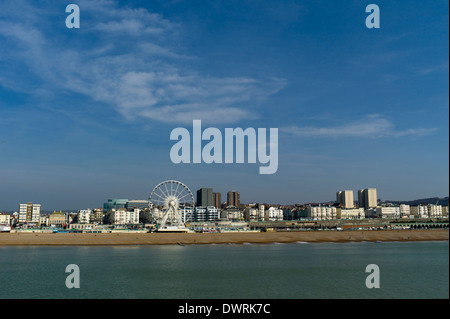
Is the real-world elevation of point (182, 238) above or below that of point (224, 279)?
below

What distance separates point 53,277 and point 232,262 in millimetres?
22960

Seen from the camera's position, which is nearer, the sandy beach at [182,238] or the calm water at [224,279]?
the calm water at [224,279]

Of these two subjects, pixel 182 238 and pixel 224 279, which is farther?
pixel 182 238

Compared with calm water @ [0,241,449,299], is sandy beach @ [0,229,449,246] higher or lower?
lower

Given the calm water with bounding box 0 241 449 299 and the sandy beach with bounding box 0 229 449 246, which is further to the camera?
the sandy beach with bounding box 0 229 449 246

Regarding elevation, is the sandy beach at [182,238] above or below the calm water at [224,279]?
below

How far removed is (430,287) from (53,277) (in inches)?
1441
